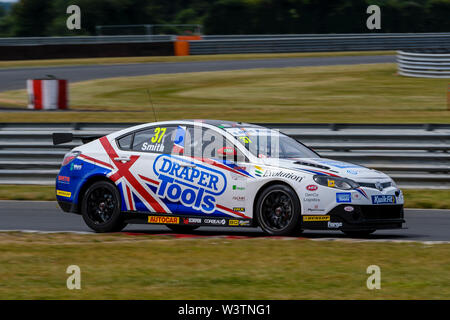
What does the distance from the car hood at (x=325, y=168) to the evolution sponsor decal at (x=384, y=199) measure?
26 centimetres

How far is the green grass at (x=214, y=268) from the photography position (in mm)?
6945

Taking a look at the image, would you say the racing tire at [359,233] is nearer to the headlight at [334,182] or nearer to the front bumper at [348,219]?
the front bumper at [348,219]

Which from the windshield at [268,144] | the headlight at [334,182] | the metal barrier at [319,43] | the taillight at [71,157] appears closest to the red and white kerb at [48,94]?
the taillight at [71,157]

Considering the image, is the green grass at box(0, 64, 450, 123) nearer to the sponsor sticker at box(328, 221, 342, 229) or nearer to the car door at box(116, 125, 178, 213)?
the car door at box(116, 125, 178, 213)

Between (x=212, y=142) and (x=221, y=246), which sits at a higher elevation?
(x=212, y=142)

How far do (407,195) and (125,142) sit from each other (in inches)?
206

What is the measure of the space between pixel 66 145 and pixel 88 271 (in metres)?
7.65

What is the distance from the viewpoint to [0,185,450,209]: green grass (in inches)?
525

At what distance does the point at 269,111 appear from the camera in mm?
23422

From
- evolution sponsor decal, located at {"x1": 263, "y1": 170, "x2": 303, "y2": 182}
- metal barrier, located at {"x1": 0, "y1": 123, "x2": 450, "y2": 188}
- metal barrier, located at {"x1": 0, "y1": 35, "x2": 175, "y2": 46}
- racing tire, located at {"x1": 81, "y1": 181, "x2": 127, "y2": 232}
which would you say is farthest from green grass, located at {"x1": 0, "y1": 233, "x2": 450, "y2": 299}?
metal barrier, located at {"x1": 0, "y1": 35, "x2": 175, "y2": 46}

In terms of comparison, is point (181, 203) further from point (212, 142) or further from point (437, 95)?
point (437, 95)

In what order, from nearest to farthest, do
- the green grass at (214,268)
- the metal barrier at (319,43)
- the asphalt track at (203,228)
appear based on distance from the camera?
the green grass at (214,268) < the asphalt track at (203,228) < the metal barrier at (319,43)
